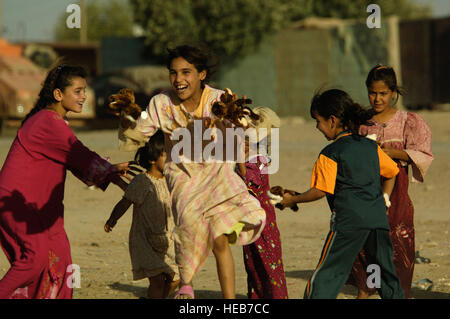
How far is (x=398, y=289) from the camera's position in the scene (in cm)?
510

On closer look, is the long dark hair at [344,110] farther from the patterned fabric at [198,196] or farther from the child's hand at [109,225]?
the child's hand at [109,225]

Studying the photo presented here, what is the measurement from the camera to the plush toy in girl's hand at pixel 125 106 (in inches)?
201

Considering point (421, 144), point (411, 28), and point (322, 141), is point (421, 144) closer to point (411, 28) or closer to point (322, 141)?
point (322, 141)

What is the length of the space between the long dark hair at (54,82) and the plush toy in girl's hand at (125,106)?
0.27 meters

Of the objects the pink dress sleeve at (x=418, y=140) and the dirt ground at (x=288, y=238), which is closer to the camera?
→ the pink dress sleeve at (x=418, y=140)

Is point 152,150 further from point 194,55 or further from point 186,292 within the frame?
point 186,292

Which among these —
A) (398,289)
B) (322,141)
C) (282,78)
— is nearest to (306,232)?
(398,289)

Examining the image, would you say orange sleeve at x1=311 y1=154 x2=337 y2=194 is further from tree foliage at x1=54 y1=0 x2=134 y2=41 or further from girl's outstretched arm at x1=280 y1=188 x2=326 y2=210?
tree foliage at x1=54 y1=0 x2=134 y2=41

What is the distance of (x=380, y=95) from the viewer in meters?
5.89

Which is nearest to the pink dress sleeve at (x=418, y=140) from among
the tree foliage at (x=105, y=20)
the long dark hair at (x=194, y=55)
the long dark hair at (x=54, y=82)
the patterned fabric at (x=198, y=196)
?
the patterned fabric at (x=198, y=196)

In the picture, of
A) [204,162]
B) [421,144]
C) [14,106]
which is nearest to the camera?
[204,162]

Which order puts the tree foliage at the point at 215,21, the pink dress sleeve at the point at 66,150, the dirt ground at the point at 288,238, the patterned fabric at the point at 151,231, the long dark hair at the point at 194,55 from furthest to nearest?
the tree foliage at the point at 215,21
the dirt ground at the point at 288,238
the patterned fabric at the point at 151,231
the long dark hair at the point at 194,55
the pink dress sleeve at the point at 66,150

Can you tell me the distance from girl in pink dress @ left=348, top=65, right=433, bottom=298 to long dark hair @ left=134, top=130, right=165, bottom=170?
140 cm
